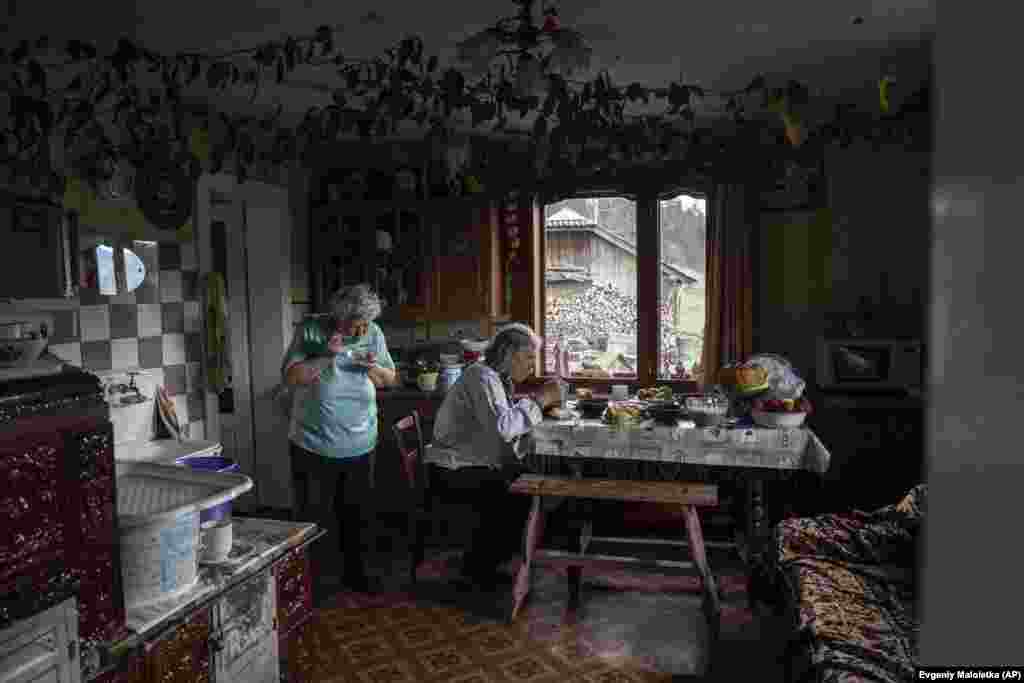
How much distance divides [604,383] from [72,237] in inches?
135

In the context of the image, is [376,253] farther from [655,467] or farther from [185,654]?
[185,654]

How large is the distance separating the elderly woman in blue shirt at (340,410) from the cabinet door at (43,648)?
6.98 ft

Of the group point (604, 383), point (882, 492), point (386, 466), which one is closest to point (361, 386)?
point (386, 466)

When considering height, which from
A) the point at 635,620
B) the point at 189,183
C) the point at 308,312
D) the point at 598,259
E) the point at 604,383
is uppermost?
the point at 189,183

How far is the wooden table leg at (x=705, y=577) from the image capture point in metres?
3.21

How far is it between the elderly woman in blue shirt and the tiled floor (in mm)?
339

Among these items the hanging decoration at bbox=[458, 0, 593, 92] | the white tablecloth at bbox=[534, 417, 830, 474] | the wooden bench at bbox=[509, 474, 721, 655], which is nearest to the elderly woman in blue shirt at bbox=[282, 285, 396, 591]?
the wooden bench at bbox=[509, 474, 721, 655]

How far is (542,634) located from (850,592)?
4.45 ft

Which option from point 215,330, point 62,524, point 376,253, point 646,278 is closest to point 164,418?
point 215,330

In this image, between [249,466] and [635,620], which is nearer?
[635,620]

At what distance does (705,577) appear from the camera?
3.33 m

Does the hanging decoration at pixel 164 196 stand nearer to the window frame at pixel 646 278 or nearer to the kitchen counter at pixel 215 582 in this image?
the kitchen counter at pixel 215 582

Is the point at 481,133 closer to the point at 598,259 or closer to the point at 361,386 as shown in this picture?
the point at 598,259

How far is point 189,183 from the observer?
14.4 ft
